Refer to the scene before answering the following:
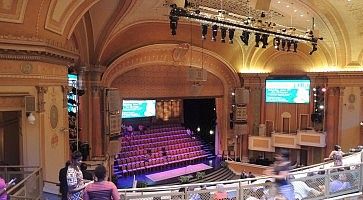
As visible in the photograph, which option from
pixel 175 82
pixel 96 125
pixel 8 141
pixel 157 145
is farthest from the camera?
pixel 157 145

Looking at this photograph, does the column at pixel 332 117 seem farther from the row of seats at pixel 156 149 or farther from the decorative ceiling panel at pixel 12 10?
the decorative ceiling panel at pixel 12 10

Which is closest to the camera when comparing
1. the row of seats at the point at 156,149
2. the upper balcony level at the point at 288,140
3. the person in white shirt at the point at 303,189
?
the person in white shirt at the point at 303,189

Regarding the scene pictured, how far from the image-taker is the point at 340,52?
15.8 m

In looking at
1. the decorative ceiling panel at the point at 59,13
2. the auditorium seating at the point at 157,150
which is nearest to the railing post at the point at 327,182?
the decorative ceiling panel at the point at 59,13

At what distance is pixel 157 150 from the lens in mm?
20203

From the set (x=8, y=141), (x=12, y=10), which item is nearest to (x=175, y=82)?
(x=8, y=141)

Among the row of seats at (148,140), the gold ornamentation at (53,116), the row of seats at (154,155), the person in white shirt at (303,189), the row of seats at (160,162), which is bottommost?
the row of seats at (160,162)

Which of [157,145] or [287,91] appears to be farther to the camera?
[157,145]

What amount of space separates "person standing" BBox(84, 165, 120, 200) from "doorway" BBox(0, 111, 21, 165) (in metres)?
6.64

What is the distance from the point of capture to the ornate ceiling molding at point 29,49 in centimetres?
743

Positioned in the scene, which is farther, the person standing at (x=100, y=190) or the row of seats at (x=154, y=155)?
the row of seats at (x=154, y=155)

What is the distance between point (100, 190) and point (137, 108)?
47.5 ft

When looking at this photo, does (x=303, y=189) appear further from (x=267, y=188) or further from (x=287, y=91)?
(x=287, y=91)

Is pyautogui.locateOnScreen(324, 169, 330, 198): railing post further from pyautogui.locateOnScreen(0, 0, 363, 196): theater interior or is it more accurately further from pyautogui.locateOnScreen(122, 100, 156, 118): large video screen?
pyautogui.locateOnScreen(122, 100, 156, 118): large video screen
